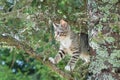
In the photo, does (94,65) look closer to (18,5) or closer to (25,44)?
(25,44)

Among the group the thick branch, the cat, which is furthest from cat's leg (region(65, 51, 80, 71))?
the thick branch

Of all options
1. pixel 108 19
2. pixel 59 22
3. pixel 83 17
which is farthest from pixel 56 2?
pixel 108 19

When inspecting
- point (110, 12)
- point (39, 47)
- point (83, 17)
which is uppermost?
point (110, 12)

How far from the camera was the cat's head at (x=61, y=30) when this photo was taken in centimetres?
316

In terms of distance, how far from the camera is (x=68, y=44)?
10.8 feet

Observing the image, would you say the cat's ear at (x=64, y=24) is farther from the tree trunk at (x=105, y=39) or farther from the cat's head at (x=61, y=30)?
the tree trunk at (x=105, y=39)

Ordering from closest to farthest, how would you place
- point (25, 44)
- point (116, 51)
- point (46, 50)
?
point (116, 51)
point (25, 44)
point (46, 50)

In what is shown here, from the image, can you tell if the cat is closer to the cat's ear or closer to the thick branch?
the cat's ear

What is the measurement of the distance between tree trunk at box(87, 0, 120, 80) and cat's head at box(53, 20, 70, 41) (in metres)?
1.14

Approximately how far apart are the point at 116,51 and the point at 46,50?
28.3 inches

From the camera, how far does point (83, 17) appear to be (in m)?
2.49

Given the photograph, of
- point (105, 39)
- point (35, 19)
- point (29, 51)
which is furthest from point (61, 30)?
point (105, 39)

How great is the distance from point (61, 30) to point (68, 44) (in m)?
0.12

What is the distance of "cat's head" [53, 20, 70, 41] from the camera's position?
3.16 metres
